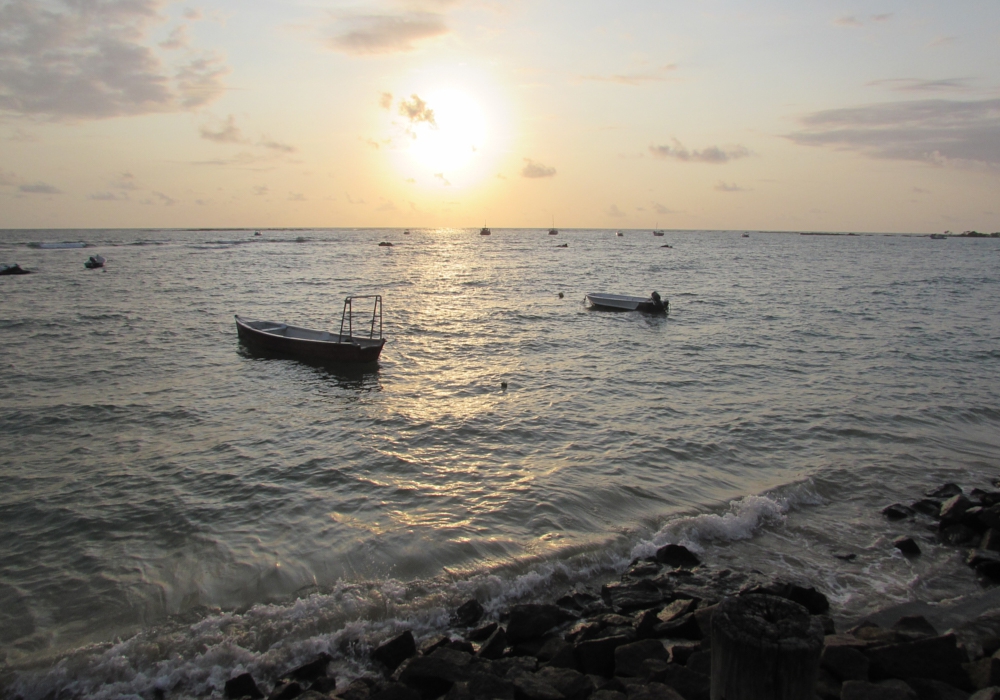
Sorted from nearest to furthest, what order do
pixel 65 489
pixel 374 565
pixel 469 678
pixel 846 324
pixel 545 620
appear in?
pixel 469 678 < pixel 545 620 < pixel 374 565 < pixel 65 489 < pixel 846 324

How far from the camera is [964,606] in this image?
24.4 feet

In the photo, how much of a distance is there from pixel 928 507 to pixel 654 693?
7732mm

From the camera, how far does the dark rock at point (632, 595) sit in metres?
7.55

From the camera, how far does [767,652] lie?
11.6ft

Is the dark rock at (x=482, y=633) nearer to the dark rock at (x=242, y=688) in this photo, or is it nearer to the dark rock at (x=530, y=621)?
the dark rock at (x=530, y=621)

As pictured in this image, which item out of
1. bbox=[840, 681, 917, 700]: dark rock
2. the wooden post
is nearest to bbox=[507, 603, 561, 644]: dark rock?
bbox=[840, 681, 917, 700]: dark rock

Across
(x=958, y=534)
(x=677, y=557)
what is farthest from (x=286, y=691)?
(x=958, y=534)

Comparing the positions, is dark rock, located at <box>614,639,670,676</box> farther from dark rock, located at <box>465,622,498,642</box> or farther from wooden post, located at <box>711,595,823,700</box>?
wooden post, located at <box>711,595,823,700</box>

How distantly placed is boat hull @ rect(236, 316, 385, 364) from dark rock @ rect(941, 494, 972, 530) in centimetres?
1721

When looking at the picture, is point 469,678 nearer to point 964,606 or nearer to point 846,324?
point 964,606

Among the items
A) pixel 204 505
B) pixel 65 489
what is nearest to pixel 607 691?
pixel 204 505

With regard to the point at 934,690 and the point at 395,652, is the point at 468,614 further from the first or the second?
the point at 934,690

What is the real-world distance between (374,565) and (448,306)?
3259 cm

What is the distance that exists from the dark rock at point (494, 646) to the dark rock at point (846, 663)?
10.7 feet
